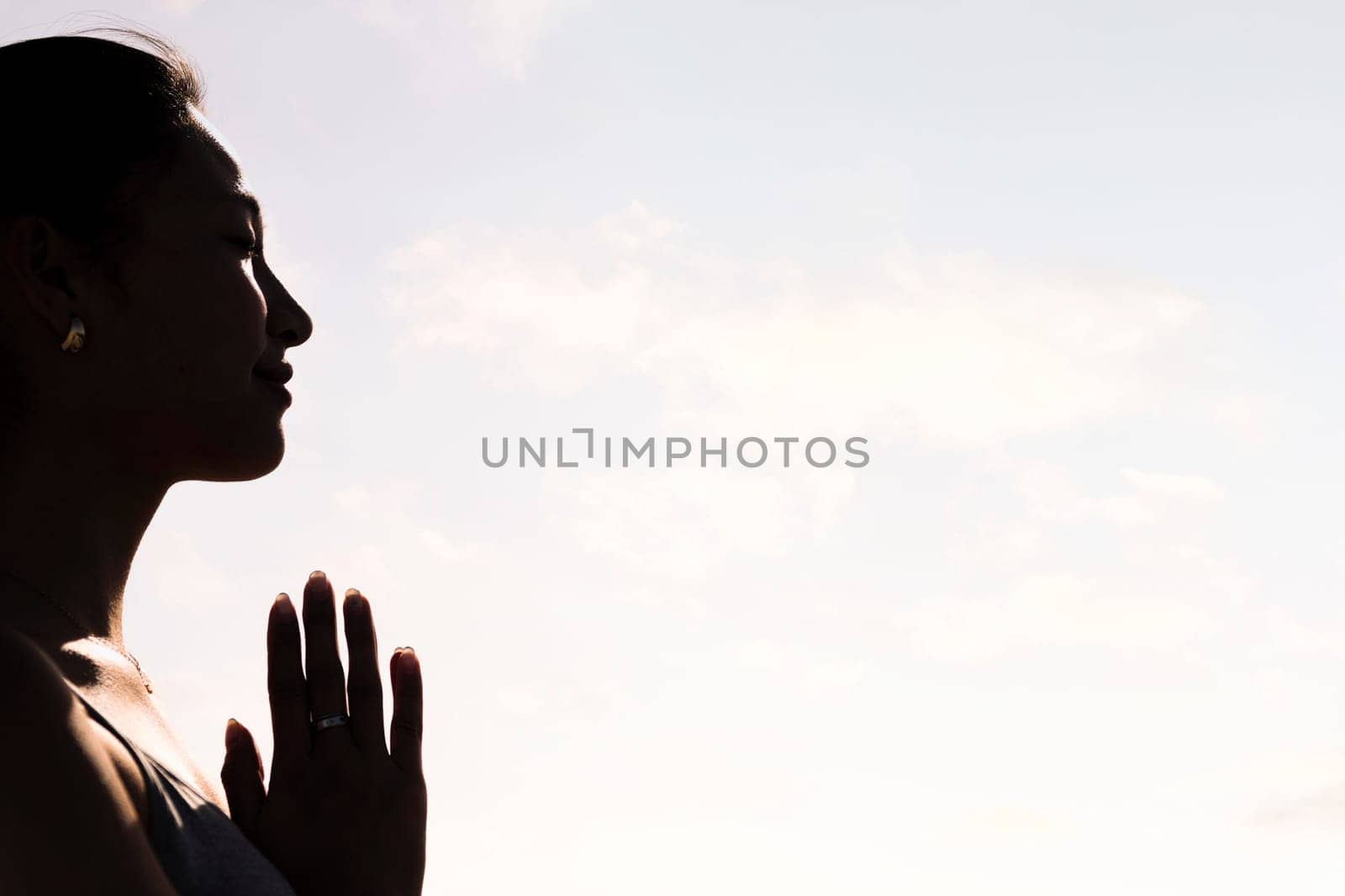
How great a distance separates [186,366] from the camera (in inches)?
165

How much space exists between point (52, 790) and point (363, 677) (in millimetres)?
1121

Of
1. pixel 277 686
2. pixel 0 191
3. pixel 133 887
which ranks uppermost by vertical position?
pixel 0 191

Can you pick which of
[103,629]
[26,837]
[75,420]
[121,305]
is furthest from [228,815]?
[121,305]

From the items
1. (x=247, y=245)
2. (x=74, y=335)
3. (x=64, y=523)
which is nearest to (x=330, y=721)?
(x=64, y=523)

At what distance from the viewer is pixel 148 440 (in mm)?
4207

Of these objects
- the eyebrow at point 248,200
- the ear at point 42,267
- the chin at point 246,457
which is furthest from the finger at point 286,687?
the eyebrow at point 248,200

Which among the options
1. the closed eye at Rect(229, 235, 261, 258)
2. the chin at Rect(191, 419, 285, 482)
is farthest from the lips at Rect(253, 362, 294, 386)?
the closed eye at Rect(229, 235, 261, 258)

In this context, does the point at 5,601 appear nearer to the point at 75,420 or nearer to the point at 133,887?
the point at 75,420

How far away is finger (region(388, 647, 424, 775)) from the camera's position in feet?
14.1

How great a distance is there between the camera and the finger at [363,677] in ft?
14.0

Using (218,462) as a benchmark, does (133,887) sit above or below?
below

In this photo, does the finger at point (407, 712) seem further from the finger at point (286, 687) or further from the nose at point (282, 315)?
the nose at point (282, 315)

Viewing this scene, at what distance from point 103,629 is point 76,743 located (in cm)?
85

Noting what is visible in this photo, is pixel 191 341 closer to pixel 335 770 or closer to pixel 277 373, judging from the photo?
pixel 277 373
